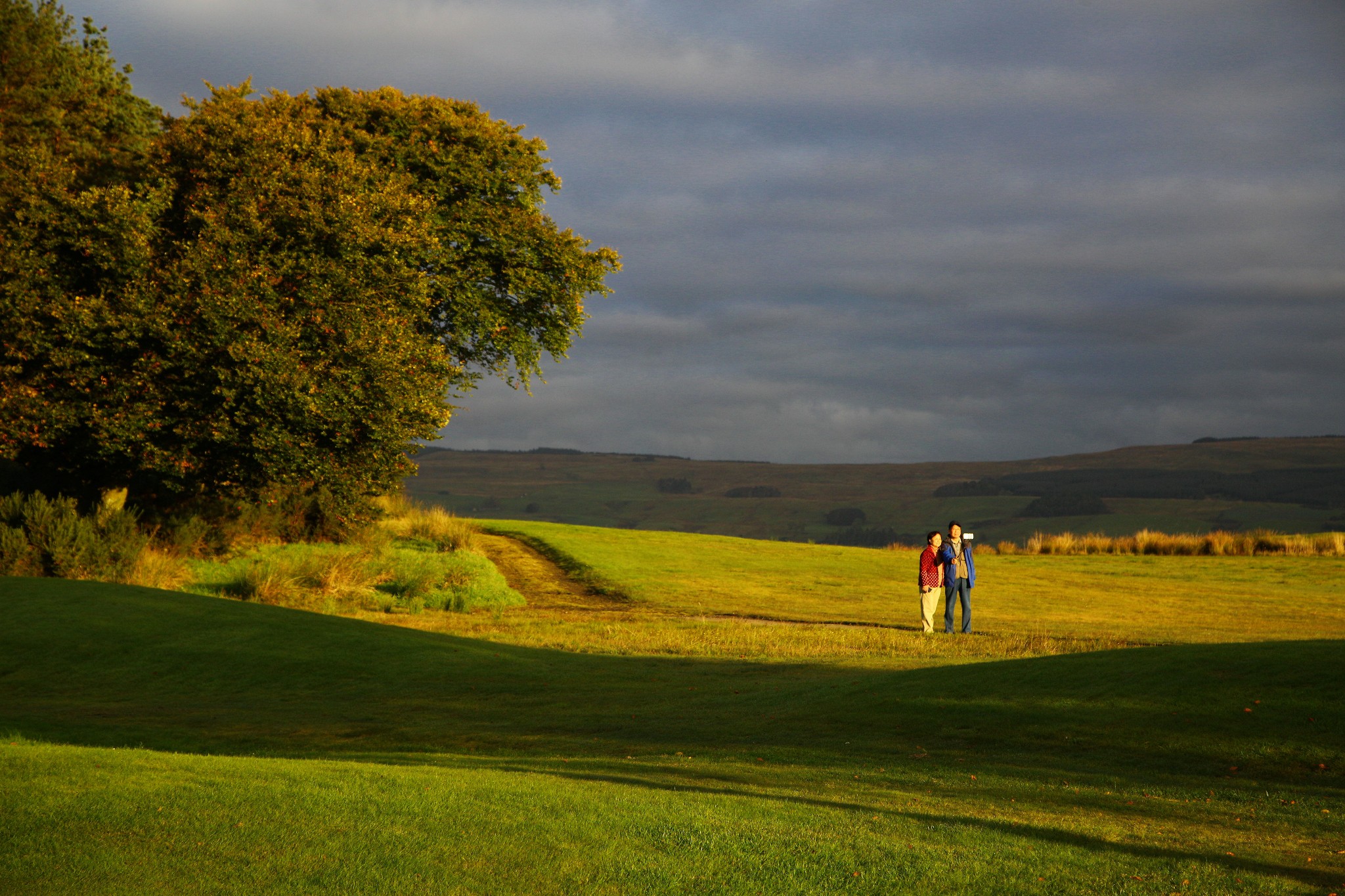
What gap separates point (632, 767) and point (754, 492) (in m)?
173

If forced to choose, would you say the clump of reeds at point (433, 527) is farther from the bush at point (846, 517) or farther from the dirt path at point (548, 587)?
the bush at point (846, 517)

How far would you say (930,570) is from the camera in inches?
965

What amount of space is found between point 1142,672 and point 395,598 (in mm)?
22658

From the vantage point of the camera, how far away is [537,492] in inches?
7052

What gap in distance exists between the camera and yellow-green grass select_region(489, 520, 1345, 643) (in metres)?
28.1

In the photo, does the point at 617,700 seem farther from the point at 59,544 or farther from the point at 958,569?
the point at 59,544

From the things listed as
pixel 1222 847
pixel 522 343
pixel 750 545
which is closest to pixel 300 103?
pixel 522 343

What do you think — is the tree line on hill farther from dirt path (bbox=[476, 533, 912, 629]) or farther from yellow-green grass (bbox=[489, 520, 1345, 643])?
dirt path (bbox=[476, 533, 912, 629])

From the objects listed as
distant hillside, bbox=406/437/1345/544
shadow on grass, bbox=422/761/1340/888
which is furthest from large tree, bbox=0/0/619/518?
distant hillside, bbox=406/437/1345/544

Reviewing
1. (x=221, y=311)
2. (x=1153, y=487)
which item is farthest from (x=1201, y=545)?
(x=1153, y=487)

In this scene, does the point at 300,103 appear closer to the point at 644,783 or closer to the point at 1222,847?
the point at 644,783

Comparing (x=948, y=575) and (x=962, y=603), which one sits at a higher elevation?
(x=948, y=575)

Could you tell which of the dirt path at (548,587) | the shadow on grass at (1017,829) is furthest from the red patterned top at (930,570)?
the shadow on grass at (1017,829)

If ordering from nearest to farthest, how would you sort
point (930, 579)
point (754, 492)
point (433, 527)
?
point (930, 579) < point (433, 527) < point (754, 492)
